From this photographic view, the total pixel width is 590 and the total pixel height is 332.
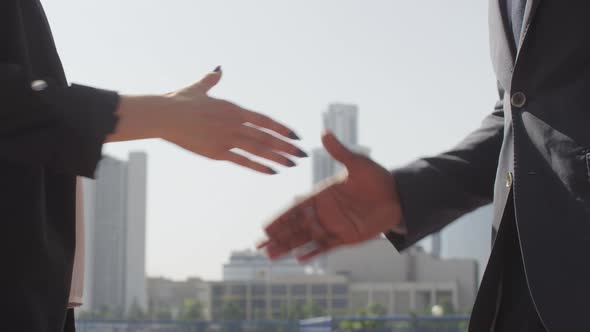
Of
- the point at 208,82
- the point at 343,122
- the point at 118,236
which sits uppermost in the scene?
the point at 343,122

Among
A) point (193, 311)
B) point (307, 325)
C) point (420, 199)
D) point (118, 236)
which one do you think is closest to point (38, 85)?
point (420, 199)

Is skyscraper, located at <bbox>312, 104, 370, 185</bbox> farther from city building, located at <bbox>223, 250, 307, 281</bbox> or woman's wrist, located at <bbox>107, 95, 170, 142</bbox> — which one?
woman's wrist, located at <bbox>107, 95, 170, 142</bbox>

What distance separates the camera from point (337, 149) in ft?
5.35

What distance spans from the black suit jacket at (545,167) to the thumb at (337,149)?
0.21 m

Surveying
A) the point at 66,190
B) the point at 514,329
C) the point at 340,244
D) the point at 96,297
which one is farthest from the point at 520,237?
the point at 96,297

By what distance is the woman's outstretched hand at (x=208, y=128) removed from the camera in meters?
1.47

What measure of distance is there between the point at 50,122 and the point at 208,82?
29 cm

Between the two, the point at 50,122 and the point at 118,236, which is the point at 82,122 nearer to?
the point at 50,122

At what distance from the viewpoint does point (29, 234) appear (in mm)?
1520

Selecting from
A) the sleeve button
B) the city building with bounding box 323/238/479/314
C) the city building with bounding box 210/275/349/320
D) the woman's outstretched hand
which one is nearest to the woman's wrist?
the woman's outstretched hand

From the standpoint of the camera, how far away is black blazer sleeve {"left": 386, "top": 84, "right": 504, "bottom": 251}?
1871mm

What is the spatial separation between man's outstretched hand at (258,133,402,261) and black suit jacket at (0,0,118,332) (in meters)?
0.35

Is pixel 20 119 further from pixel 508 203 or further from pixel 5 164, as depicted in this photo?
pixel 508 203

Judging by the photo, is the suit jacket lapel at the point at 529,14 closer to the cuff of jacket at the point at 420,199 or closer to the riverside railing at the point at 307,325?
the cuff of jacket at the point at 420,199
